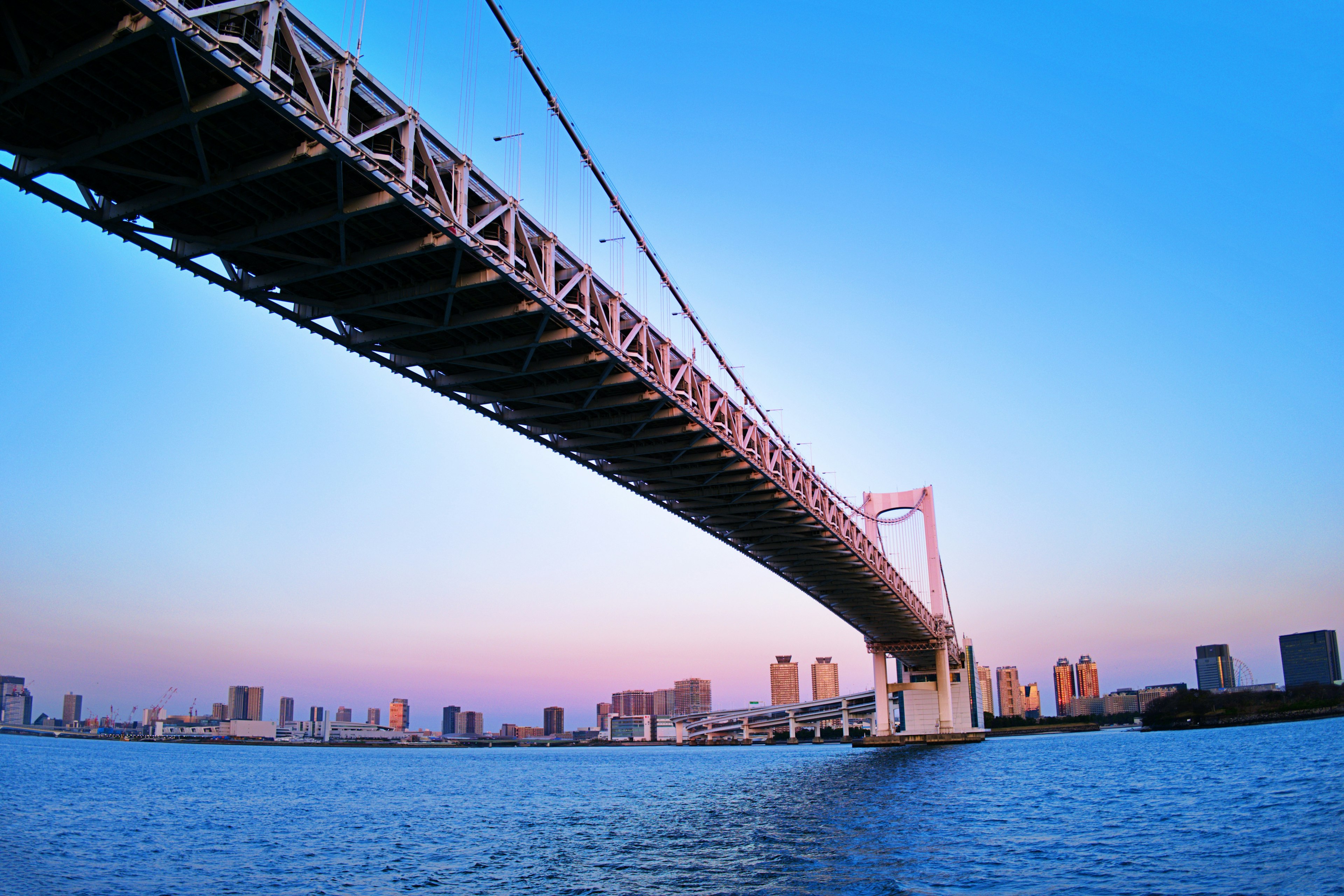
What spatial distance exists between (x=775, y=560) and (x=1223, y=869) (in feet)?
112

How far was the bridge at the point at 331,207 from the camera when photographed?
13.0 meters

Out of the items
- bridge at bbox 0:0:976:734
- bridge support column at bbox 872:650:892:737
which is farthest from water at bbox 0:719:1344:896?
bridge support column at bbox 872:650:892:737

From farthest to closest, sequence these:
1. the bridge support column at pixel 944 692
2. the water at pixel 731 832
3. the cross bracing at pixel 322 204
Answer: the bridge support column at pixel 944 692 < the water at pixel 731 832 < the cross bracing at pixel 322 204

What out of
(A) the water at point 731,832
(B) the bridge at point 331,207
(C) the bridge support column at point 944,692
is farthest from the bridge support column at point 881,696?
(B) the bridge at point 331,207

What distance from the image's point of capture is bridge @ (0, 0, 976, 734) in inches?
513

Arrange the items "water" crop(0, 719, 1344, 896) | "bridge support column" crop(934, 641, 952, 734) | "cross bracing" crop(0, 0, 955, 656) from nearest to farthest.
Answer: "cross bracing" crop(0, 0, 955, 656), "water" crop(0, 719, 1344, 896), "bridge support column" crop(934, 641, 952, 734)

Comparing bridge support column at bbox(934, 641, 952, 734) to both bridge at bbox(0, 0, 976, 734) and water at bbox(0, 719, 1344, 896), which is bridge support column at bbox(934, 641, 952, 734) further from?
bridge at bbox(0, 0, 976, 734)

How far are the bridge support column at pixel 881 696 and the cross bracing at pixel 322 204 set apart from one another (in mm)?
56237

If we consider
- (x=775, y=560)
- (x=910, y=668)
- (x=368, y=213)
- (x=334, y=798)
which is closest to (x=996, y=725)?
(x=910, y=668)

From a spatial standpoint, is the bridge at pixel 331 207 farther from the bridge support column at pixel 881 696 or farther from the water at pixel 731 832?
the bridge support column at pixel 881 696

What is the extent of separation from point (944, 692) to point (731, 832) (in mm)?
60217

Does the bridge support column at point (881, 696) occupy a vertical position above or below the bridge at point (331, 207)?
below

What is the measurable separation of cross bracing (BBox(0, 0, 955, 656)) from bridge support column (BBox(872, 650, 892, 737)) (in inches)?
2214

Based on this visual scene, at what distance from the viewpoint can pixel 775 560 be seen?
50969 mm
